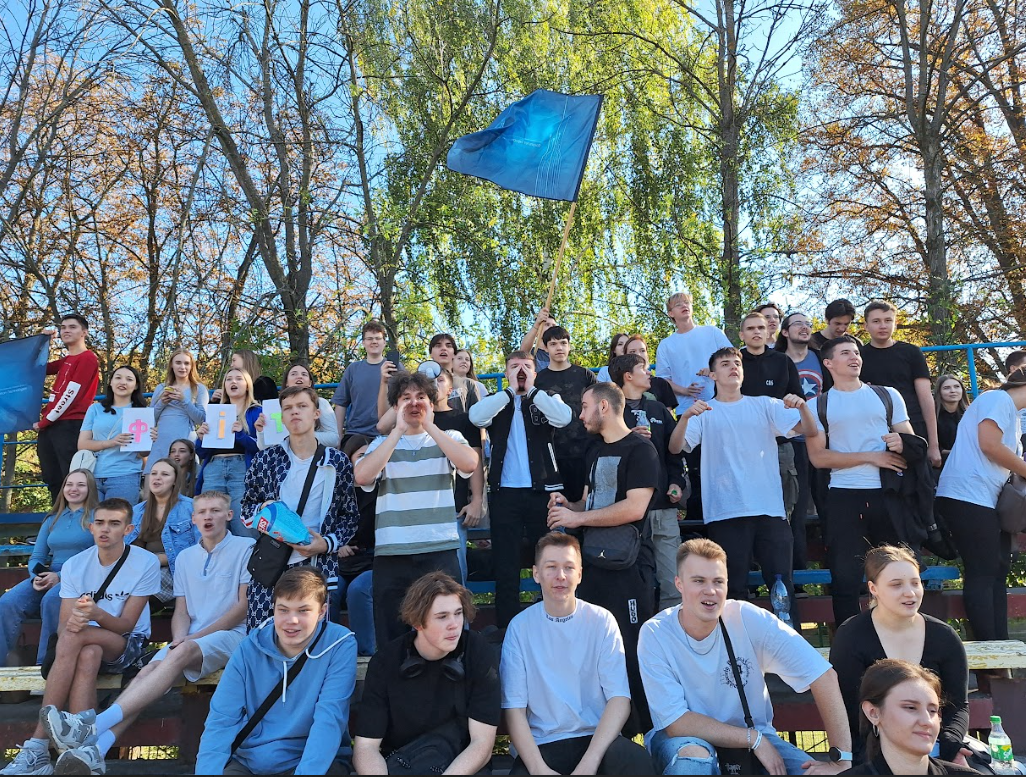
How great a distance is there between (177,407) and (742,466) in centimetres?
475

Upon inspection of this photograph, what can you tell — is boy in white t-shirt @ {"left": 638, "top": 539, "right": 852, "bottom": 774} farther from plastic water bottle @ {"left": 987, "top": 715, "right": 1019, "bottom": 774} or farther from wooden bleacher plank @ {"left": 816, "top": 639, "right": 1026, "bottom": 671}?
wooden bleacher plank @ {"left": 816, "top": 639, "right": 1026, "bottom": 671}

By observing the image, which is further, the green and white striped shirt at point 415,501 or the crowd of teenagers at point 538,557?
the green and white striped shirt at point 415,501

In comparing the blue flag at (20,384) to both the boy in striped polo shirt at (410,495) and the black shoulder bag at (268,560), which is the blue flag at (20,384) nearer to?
the black shoulder bag at (268,560)

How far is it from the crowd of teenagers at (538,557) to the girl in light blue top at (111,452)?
0.02m

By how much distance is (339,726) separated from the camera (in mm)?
3867

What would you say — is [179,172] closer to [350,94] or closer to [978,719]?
[350,94]

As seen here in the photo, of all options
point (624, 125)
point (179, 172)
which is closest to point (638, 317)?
point (624, 125)

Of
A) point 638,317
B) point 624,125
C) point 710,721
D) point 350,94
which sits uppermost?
point 624,125

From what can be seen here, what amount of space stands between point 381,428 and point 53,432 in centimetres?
404

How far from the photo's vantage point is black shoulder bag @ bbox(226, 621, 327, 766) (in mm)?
3857

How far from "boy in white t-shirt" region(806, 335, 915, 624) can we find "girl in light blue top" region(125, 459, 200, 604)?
4290mm

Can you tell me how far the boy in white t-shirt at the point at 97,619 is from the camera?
4637mm

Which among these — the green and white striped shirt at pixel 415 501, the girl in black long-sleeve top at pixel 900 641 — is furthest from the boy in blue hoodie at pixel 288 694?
the girl in black long-sleeve top at pixel 900 641

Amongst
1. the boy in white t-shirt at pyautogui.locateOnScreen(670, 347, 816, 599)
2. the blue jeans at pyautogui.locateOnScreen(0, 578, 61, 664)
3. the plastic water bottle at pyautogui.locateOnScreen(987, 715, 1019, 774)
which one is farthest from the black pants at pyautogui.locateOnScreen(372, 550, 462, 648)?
the plastic water bottle at pyautogui.locateOnScreen(987, 715, 1019, 774)
